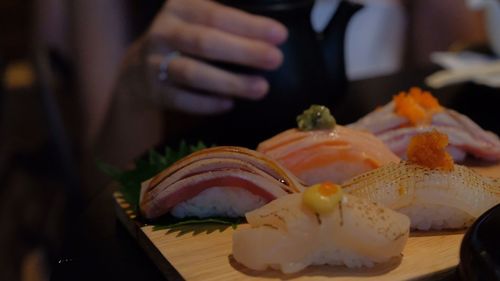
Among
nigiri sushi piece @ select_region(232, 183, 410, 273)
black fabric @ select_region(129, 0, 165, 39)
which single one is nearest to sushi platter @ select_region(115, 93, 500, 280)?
nigiri sushi piece @ select_region(232, 183, 410, 273)

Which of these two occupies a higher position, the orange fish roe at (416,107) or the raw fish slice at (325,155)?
the orange fish roe at (416,107)

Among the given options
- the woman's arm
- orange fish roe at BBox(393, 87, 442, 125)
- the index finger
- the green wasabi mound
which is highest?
the index finger

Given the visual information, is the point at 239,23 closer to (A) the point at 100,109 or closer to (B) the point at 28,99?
(A) the point at 100,109

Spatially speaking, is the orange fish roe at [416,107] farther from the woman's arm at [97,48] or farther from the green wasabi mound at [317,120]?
the woman's arm at [97,48]

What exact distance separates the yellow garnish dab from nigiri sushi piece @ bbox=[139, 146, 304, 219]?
0.46 feet

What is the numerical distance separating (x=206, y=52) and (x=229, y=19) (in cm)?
9

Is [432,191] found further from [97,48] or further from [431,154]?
[97,48]

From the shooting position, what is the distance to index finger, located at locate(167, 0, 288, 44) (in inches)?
56.9

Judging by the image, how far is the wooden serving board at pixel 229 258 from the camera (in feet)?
2.79

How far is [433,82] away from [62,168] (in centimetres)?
155

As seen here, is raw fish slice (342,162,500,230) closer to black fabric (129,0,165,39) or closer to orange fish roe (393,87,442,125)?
orange fish roe (393,87,442,125)

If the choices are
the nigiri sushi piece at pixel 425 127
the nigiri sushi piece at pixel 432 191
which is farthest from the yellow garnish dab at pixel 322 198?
the nigiri sushi piece at pixel 425 127

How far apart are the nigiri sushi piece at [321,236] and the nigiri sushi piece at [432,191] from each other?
10cm

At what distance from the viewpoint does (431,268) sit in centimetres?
86
